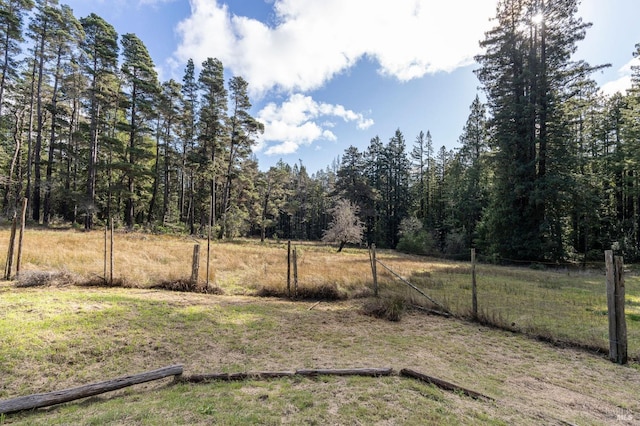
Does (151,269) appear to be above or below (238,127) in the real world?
below

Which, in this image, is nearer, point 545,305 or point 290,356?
point 290,356

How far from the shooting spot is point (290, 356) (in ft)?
16.4

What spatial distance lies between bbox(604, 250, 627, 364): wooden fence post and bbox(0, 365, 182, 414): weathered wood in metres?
7.43

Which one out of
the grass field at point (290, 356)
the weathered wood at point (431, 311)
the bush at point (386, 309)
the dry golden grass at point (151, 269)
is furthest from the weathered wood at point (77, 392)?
the weathered wood at point (431, 311)

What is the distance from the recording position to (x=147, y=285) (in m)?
9.33

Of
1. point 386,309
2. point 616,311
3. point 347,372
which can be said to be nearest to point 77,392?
point 347,372

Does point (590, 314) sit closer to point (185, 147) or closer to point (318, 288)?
point (318, 288)

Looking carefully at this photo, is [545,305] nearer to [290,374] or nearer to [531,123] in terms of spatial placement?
[290,374]

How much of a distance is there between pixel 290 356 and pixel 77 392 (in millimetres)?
2839

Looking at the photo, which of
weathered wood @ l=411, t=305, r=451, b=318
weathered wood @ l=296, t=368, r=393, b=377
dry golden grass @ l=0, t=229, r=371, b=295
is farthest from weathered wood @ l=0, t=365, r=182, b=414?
weathered wood @ l=411, t=305, r=451, b=318

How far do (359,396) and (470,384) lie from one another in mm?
1684

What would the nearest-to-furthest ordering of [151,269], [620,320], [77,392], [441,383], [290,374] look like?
[77,392] < [441,383] < [290,374] < [620,320] < [151,269]

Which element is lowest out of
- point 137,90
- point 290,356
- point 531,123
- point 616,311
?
point 290,356

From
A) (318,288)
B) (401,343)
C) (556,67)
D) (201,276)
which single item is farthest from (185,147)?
(556,67)
